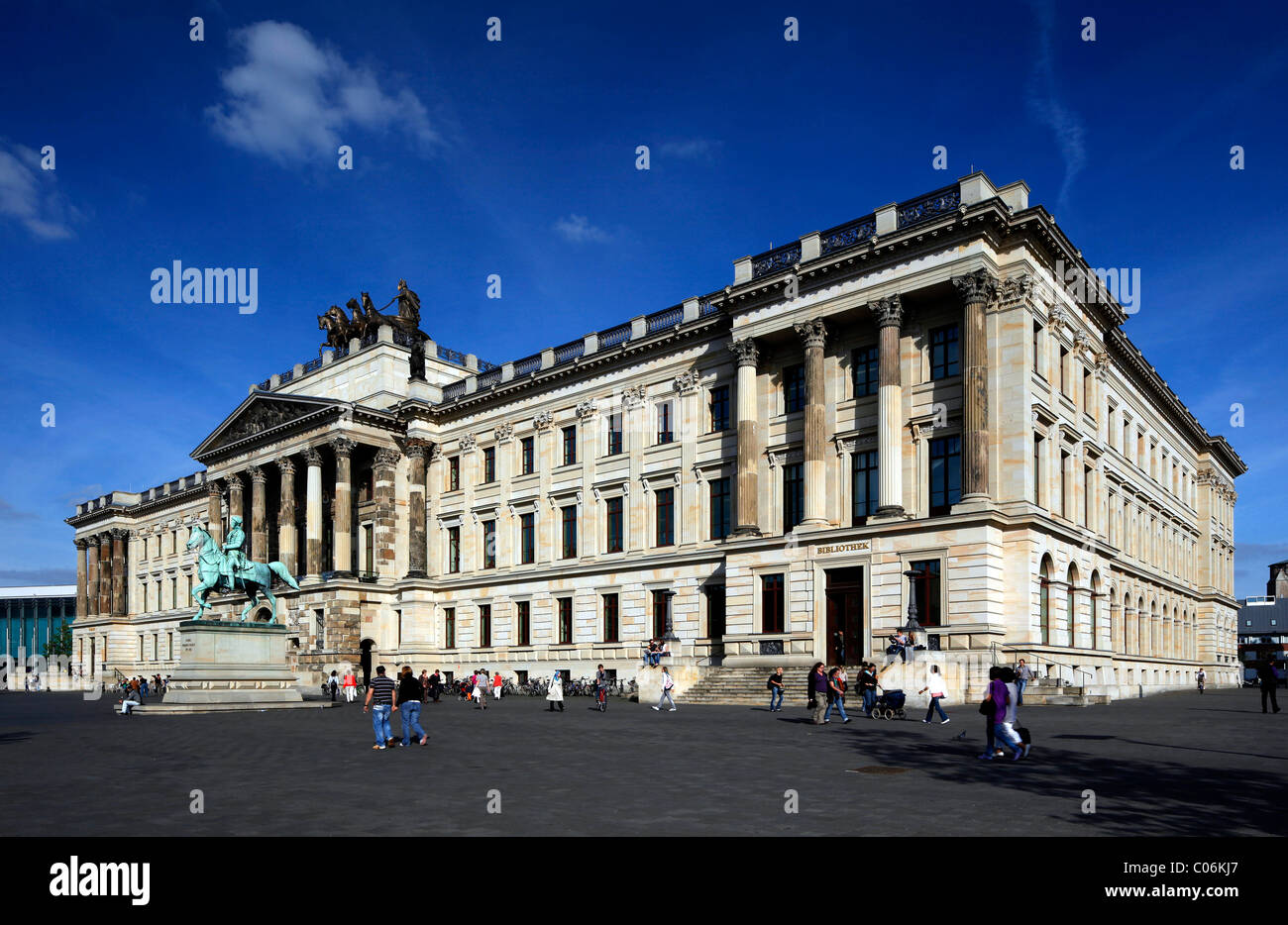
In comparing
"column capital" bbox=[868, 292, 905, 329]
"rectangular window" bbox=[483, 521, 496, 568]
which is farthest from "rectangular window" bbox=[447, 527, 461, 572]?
"column capital" bbox=[868, 292, 905, 329]

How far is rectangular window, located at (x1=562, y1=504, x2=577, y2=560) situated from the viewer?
53.9 meters

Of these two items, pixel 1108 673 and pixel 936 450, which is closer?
pixel 936 450

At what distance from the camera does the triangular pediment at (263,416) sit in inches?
2442

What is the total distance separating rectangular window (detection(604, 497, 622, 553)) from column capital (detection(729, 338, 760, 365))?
1146cm

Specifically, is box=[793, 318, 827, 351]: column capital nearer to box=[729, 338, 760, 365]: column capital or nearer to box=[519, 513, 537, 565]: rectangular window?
box=[729, 338, 760, 365]: column capital

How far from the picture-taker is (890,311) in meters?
38.5

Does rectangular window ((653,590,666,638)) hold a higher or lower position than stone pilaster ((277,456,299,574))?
lower

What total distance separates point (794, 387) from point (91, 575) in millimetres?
86121

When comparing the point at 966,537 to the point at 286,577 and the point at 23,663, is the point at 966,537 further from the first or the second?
the point at 23,663

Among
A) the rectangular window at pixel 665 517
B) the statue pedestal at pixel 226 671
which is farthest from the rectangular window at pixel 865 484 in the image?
the statue pedestal at pixel 226 671

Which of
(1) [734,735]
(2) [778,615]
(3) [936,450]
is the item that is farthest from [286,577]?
(3) [936,450]

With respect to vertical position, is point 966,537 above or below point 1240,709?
above

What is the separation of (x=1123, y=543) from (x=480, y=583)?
111ft
